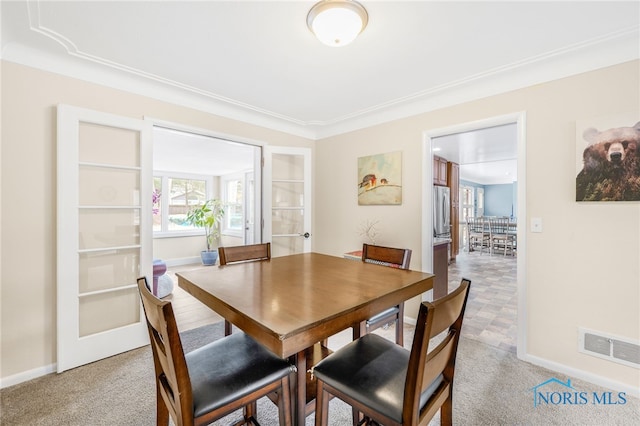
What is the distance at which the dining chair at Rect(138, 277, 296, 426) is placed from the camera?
3.05 ft

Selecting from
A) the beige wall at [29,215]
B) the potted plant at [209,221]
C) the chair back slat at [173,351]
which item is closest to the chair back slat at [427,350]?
the chair back slat at [173,351]

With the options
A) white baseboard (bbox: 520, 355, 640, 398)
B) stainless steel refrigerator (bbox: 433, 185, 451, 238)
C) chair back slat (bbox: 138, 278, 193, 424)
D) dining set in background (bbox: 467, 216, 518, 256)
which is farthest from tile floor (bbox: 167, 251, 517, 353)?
dining set in background (bbox: 467, 216, 518, 256)

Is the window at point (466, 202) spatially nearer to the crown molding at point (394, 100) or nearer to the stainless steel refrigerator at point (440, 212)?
the stainless steel refrigerator at point (440, 212)

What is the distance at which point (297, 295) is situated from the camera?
121 centimetres

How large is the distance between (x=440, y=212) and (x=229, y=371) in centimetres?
489

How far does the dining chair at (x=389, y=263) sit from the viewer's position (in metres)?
1.94

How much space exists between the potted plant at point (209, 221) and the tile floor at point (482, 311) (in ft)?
6.38

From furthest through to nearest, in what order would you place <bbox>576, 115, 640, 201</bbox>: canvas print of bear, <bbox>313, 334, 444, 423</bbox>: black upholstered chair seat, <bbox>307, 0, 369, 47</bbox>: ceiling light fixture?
1. <bbox>576, 115, 640, 201</bbox>: canvas print of bear
2. <bbox>307, 0, 369, 47</bbox>: ceiling light fixture
3. <bbox>313, 334, 444, 423</bbox>: black upholstered chair seat

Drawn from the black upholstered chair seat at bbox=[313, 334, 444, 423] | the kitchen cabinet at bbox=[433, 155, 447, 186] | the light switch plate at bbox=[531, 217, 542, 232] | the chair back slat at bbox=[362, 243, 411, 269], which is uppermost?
the kitchen cabinet at bbox=[433, 155, 447, 186]

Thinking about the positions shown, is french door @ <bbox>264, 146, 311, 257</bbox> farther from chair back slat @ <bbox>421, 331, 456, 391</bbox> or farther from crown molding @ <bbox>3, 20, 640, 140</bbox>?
chair back slat @ <bbox>421, 331, 456, 391</bbox>

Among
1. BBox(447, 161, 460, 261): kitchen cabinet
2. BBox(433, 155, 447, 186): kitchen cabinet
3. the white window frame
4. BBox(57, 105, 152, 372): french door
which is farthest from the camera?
the white window frame

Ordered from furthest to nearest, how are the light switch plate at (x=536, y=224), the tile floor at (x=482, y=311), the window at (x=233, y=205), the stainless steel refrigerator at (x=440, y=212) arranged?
1. the window at (x=233, y=205)
2. the stainless steel refrigerator at (x=440, y=212)
3. the tile floor at (x=482, y=311)
4. the light switch plate at (x=536, y=224)

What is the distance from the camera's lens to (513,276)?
5.04 metres

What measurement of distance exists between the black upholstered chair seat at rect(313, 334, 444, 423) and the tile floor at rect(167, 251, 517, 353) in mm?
1256
